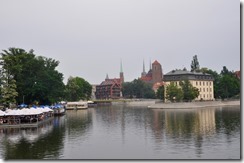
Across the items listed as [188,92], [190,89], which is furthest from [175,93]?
[190,89]

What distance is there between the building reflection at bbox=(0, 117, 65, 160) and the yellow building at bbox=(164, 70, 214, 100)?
8755cm

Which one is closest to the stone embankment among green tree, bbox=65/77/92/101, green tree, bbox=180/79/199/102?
green tree, bbox=180/79/199/102

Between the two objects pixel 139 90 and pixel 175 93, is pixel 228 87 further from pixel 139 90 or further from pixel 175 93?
pixel 139 90

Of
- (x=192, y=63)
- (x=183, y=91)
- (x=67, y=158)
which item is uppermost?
(x=192, y=63)

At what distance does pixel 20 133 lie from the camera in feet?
138

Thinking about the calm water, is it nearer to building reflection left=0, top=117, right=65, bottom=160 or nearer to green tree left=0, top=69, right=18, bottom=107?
building reflection left=0, top=117, right=65, bottom=160

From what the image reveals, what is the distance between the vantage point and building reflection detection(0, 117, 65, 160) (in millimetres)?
27947

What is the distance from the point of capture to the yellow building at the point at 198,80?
406 ft

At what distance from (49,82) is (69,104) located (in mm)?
43090

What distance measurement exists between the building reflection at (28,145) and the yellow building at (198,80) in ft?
287

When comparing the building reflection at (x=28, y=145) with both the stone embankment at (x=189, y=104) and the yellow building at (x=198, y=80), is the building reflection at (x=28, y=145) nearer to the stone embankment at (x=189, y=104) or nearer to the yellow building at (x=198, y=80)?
the stone embankment at (x=189, y=104)

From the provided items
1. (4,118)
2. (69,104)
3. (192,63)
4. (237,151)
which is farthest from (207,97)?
(237,151)

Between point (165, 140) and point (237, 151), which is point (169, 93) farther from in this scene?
point (237, 151)

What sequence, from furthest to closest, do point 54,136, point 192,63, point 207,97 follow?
1. point 192,63
2. point 207,97
3. point 54,136
